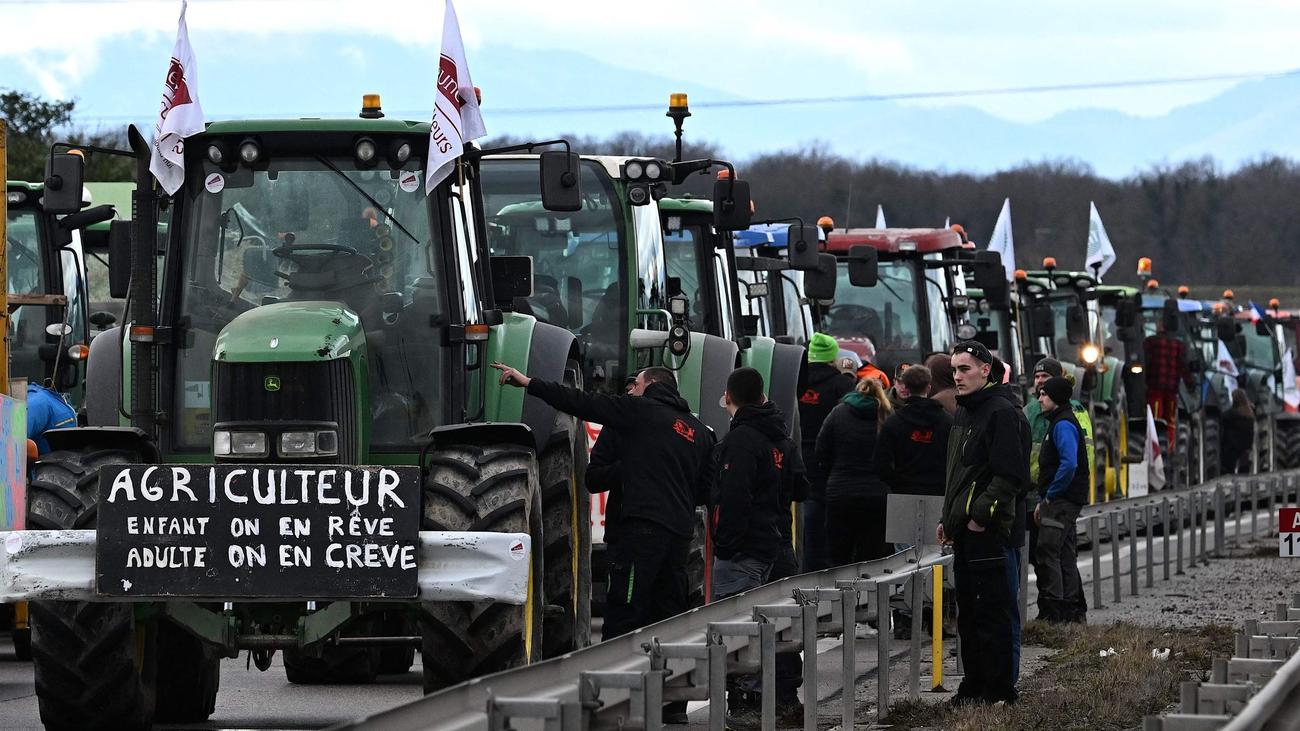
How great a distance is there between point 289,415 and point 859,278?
1052 cm

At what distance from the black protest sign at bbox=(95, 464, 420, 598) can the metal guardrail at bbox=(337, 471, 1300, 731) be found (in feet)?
4.73

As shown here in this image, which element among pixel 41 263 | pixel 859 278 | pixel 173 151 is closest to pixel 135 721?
pixel 173 151

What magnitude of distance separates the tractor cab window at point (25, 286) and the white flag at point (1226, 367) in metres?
21.7

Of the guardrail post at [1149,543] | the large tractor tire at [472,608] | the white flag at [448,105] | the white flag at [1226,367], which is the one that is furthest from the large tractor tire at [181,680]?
the white flag at [1226,367]

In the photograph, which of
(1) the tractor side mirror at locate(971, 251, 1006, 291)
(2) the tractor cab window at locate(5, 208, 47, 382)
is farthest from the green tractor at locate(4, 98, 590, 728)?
(1) the tractor side mirror at locate(971, 251, 1006, 291)

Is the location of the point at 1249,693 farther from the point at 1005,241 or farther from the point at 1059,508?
the point at 1005,241

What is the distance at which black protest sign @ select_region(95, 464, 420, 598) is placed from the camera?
30.7 ft

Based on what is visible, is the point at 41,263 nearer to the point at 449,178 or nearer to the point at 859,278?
the point at 859,278

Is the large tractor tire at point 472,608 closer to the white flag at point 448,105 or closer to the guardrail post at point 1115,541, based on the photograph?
the white flag at point 448,105

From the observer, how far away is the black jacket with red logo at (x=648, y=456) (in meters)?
11.2

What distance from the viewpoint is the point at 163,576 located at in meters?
9.45

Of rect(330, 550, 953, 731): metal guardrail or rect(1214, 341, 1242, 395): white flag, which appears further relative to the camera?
rect(1214, 341, 1242, 395): white flag

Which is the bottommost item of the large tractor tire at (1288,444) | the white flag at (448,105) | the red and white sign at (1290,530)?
the large tractor tire at (1288,444)

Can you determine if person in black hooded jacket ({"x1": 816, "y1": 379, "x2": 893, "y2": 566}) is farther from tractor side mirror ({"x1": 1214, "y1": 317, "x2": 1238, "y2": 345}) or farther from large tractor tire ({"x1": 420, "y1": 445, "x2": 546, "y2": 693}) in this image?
tractor side mirror ({"x1": 1214, "y1": 317, "x2": 1238, "y2": 345})
